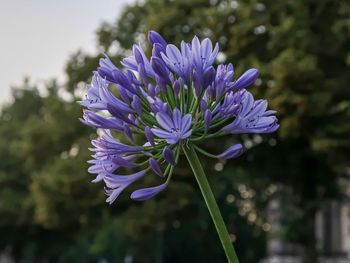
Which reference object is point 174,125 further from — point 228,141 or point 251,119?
point 228,141

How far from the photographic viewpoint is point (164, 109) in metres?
4.15

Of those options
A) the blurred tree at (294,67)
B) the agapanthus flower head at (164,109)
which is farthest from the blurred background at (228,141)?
the agapanthus flower head at (164,109)

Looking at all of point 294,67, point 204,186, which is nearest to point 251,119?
point 204,186

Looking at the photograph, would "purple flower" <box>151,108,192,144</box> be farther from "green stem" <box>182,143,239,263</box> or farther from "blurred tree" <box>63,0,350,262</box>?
"blurred tree" <box>63,0,350,262</box>

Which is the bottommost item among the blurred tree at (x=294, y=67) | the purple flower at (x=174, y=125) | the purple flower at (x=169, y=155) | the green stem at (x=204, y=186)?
the green stem at (x=204, y=186)

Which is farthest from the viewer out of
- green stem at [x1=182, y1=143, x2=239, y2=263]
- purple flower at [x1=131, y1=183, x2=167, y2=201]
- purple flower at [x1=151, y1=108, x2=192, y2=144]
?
purple flower at [x1=131, y1=183, x2=167, y2=201]

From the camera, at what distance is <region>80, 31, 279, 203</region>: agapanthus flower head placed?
13.8 feet

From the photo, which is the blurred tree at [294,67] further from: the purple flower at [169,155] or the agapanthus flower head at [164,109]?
the purple flower at [169,155]

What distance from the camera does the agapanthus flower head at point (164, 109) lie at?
421 cm

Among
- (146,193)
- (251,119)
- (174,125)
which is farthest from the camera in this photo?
(251,119)

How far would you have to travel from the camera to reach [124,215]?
90.6 feet

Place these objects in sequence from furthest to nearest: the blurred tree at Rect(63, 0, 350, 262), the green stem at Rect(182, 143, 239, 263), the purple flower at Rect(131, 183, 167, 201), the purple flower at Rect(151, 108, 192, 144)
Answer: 1. the blurred tree at Rect(63, 0, 350, 262)
2. the purple flower at Rect(131, 183, 167, 201)
3. the green stem at Rect(182, 143, 239, 263)
4. the purple flower at Rect(151, 108, 192, 144)

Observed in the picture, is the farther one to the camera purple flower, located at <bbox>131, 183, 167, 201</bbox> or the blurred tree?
the blurred tree

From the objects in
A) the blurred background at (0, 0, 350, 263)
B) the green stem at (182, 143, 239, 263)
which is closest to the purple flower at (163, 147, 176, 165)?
the green stem at (182, 143, 239, 263)
